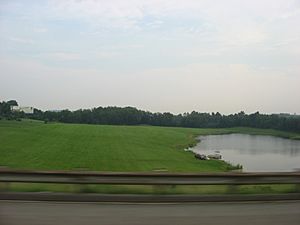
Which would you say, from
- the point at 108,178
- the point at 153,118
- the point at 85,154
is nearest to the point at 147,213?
the point at 108,178

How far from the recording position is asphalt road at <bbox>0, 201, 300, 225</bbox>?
24.7 ft

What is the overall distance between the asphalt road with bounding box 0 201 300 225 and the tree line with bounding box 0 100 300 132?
144153 mm

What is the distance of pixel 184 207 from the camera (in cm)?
896

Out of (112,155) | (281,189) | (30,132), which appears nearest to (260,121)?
(30,132)

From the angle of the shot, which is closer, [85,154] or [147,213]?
[147,213]

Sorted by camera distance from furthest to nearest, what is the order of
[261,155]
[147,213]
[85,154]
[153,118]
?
1. [153,118]
2. [261,155]
3. [85,154]
4. [147,213]

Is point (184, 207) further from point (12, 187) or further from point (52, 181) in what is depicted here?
point (12, 187)

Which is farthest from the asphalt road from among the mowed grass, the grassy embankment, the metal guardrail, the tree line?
the tree line

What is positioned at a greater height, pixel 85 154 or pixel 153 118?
pixel 153 118

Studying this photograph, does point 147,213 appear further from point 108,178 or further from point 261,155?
point 261,155

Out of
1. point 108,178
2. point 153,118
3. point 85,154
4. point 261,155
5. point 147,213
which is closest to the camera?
point 147,213

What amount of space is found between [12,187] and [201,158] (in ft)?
206

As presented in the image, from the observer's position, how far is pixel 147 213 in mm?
8250

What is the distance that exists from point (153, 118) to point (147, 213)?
17538cm
